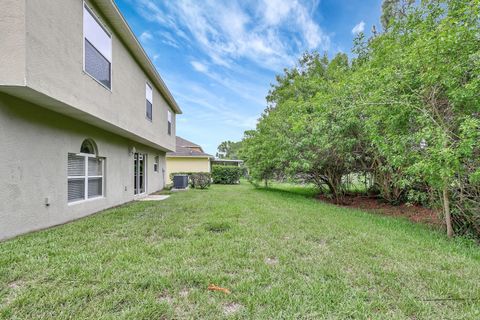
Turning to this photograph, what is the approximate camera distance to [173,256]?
12.5 feet

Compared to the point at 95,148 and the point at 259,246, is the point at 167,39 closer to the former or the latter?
the point at 95,148

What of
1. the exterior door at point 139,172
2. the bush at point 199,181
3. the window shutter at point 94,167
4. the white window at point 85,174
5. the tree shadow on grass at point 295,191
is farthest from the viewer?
the bush at point 199,181

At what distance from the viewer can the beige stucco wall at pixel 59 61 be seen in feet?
13.1

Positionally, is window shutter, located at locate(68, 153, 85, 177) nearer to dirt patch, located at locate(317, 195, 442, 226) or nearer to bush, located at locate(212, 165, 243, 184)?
dirt patch, located at locate(317, 195, 442, 226)

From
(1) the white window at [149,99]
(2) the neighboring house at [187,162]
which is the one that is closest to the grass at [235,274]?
(1) the white window at [149,99]

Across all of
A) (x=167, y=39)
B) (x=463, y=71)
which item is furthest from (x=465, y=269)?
(x=167, y=39)

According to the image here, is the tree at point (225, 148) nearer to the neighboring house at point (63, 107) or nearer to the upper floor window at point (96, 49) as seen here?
the neighboring house at point (63, 107)

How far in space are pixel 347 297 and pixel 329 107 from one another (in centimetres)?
646

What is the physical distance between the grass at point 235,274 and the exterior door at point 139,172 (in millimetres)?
6143

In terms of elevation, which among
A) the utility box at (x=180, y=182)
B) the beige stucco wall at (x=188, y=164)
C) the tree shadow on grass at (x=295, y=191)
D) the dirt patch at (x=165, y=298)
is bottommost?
the tree shadow on grass at (x=295, y=191)

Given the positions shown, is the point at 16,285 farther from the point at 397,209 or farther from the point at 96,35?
the point at 397,209

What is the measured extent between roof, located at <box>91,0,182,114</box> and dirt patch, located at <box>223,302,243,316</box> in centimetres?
743

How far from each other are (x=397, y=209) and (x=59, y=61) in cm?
1199

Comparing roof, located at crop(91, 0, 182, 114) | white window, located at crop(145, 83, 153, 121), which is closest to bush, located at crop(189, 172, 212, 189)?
white window, located at crop(145, 83, 153, 121)
